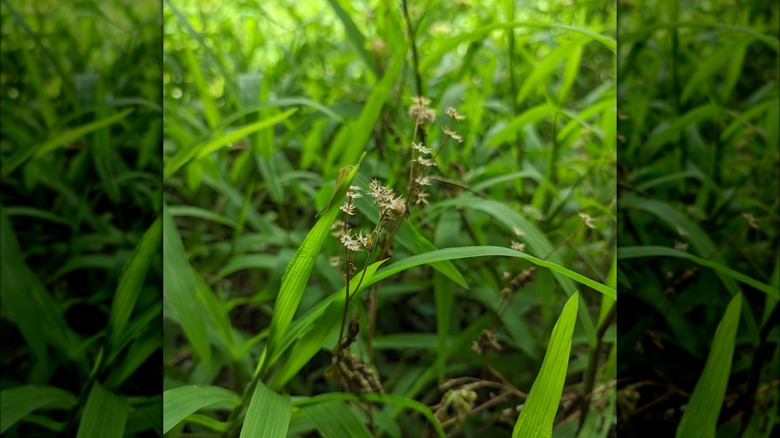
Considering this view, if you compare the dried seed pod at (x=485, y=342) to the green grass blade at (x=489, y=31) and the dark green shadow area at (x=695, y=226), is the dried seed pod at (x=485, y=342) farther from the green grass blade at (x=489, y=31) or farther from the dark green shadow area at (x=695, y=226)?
the green grass blade at (x=489, y=31)

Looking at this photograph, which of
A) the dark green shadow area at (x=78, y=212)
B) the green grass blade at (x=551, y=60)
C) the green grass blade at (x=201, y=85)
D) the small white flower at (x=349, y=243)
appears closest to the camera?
the small white flower at (x=349, y=243)

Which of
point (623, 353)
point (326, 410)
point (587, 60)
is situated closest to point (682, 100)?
point (623, 353)

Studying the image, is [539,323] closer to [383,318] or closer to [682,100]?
[383,318]

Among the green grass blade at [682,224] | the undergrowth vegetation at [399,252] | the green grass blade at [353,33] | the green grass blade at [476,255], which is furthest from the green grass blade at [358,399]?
the green grass blade at [353,33]

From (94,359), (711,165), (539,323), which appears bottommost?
(539,323)

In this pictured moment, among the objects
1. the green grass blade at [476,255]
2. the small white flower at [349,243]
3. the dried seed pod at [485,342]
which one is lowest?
the dried seed pod at [485,342]

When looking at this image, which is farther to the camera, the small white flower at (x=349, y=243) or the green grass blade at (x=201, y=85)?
the green grass blade at (x=201, y=85)

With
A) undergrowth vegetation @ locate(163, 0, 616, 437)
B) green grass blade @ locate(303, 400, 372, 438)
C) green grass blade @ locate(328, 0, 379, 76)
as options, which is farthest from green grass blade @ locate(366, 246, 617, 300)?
green grass blade @ locate(328, 0, 379, 76)
